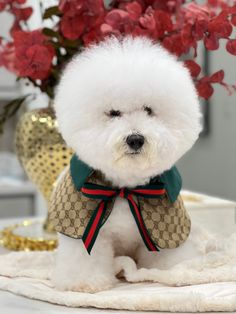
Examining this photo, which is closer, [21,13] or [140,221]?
[140,221]

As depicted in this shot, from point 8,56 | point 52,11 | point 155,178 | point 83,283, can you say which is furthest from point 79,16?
point 83,283

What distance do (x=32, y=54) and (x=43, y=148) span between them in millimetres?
187

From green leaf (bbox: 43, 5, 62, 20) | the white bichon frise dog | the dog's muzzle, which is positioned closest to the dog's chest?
the white bichon frise dog

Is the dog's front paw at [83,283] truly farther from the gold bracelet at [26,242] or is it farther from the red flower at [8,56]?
the red flower at [8,56]

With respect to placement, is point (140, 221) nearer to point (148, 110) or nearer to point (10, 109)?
point (148, 110)

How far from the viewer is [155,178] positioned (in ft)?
2.72

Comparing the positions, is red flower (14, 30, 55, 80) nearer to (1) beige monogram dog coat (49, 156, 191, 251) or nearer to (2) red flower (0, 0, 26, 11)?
(2) red flower (0, 0, 26, 11)

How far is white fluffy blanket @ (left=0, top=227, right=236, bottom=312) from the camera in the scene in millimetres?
727

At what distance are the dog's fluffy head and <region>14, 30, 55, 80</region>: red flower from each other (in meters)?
0.23

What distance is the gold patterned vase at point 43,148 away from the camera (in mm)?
1100

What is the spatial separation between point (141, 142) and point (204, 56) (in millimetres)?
1641

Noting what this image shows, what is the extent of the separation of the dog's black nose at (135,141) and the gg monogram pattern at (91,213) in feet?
0.36

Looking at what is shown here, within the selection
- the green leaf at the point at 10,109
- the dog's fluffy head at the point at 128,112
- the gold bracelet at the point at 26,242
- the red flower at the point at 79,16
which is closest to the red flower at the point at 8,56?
the green leaf at the point at 10,109

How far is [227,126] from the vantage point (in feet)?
7.86
